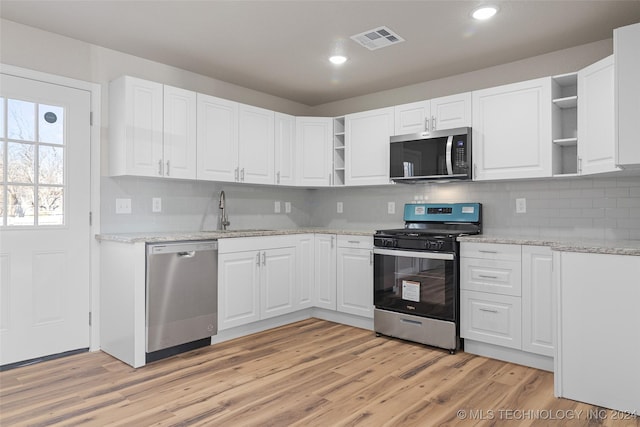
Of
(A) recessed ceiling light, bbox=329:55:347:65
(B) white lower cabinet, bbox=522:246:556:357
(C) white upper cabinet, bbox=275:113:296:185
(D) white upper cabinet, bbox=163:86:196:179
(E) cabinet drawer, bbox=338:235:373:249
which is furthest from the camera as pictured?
(C) white upper cabinet, bbox=275:113:296:185

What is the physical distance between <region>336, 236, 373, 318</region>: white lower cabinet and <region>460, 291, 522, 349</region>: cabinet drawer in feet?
2.93

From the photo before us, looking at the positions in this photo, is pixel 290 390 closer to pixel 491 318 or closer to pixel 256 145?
pixel 491 318

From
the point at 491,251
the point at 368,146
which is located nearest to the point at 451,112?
the point at 368,146

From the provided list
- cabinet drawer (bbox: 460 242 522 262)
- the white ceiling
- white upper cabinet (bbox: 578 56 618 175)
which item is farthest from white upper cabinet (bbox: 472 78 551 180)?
cabinet drawer (bbox: 460 242 522 262)

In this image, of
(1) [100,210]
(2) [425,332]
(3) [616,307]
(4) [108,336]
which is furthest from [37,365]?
(3) [616,307]

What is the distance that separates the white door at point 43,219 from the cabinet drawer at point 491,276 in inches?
116

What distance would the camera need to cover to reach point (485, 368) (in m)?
2.87

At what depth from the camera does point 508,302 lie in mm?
2969

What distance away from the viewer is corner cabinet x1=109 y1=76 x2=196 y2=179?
10.1 ft

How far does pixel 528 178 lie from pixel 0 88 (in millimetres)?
3877

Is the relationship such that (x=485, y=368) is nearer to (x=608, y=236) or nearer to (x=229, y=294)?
(x=608, y=236)

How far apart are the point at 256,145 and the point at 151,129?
1.04 metres

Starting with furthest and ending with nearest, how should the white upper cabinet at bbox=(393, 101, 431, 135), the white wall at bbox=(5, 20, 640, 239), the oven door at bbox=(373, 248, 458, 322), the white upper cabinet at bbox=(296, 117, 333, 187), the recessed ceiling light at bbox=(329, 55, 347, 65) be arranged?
the white upper cabinet at bbox=(296, 117, 333, 187), the white upper cabinet at bbox=(393, 101, 431, 135), the recessed ceiling light at bbox=(329, 55, 347, 65), the oven door at bbox=(373, 248, 458, 322), the white wall at bbox=(5, 20, 640, 239)

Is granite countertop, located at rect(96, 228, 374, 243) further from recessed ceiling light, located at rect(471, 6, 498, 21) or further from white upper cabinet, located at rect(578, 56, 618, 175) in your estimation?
recessed ceiling light, located at rect(471, 6, 498, 21)
